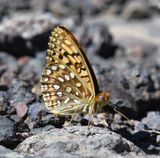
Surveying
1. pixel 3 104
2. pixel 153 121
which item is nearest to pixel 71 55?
pixel 3 104

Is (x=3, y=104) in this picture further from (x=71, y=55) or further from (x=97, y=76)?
(x=97, y=76)

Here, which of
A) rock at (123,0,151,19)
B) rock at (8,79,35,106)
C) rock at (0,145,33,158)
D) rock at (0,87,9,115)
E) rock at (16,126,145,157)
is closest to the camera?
rock at (0,145,33,158)

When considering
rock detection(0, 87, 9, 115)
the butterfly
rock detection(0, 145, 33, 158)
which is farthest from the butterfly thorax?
rock detection(0, 145, 33, 158)

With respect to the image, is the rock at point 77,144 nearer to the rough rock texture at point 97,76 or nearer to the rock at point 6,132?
the rough rock texture at point 97,76

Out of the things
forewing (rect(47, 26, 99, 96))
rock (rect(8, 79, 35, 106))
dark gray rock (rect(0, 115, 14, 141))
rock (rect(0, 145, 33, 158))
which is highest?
forewing (rect(47, 26, 99, 96))

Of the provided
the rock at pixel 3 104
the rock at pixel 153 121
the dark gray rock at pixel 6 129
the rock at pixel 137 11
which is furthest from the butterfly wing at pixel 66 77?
Result: the rock at pixel 137 11

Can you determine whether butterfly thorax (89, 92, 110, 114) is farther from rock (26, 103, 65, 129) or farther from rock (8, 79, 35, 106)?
rock (8, 79, 35, 106)

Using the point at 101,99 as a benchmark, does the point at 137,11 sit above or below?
above
